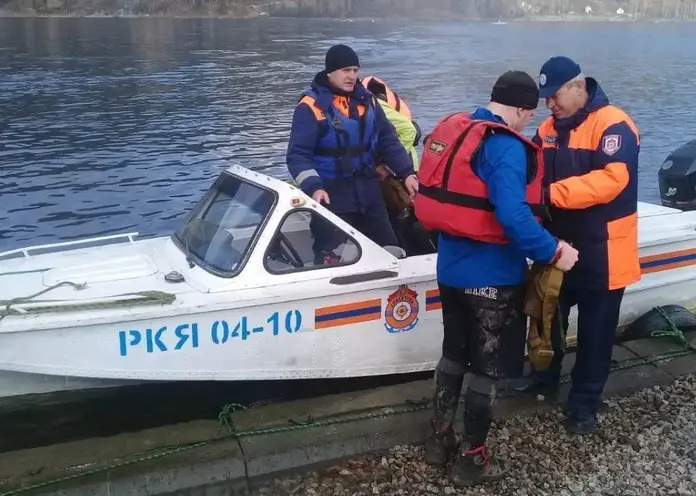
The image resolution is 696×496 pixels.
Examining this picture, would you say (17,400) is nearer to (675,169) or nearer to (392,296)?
(392,296)

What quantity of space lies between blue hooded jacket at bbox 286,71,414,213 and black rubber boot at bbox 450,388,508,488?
1.88 metres

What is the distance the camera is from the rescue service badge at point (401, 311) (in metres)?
4.93

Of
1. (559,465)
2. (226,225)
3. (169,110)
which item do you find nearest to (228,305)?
(226,225)

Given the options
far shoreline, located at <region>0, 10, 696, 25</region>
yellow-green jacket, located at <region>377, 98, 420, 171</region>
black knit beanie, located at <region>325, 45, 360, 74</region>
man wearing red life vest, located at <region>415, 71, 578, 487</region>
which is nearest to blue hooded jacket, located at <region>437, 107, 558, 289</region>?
man wearing red life vest, located at <region>415, 71, 578, 487</region>

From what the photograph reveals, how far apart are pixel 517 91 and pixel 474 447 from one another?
1730 millimetres

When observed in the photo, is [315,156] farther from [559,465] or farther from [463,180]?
[559,465]

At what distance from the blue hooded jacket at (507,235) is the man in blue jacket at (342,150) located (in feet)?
4.93

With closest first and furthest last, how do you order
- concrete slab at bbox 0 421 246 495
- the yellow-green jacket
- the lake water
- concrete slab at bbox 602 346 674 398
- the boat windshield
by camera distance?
concrete slab at bbox 0 421 246 495 < concrete slab at bbox 602 346 674 398 < the boat windshield < the yellow-green jacket < the lake water

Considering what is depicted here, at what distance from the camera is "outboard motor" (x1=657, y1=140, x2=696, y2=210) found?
7.18 m

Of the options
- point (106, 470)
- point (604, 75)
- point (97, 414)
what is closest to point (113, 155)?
point (97, 414)

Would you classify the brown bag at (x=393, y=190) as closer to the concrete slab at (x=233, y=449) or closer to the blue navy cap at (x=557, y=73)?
the concrete slab at (x=233, y=449)

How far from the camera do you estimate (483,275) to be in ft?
11.6

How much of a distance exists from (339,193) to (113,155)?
12.6 m

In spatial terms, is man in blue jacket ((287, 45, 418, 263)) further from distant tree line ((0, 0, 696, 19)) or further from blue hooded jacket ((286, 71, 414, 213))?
distant tree line ((0, 0, 696, 19))
